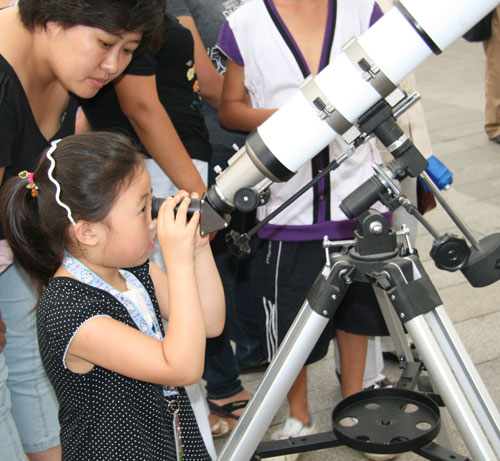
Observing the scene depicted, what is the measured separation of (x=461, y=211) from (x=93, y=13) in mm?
2778

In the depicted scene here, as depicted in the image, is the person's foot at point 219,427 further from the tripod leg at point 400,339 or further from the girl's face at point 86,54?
the girl's face at point 86,54

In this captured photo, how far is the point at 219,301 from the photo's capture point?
1.65 metres

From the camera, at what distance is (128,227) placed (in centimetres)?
146

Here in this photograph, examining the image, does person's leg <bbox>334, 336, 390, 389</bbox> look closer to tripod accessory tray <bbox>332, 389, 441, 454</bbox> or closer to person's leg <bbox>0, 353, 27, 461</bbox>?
tripod accessory tray <bbox>332, 389, 441, 454</bbox>

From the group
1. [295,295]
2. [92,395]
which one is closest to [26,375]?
[92,395]

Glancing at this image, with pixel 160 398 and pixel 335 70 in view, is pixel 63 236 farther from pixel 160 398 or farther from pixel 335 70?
pixel 335 70

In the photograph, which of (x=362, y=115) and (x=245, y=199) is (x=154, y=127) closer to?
(x=245, y=199)

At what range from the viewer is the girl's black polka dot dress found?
1.44m

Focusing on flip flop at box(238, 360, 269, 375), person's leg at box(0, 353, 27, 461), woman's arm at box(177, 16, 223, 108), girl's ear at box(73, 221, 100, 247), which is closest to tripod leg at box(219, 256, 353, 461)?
girl's ear at box(73, 221, 100, 247)

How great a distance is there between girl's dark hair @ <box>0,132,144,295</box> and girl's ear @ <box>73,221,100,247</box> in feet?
0.06

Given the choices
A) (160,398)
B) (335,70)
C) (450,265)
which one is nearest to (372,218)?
(450,265)

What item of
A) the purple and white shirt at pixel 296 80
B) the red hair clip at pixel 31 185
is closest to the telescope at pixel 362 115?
the red hair clip at pixel 31 185

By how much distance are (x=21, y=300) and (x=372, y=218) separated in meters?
1.01

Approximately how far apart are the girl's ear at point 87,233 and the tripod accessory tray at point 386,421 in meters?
0.66
